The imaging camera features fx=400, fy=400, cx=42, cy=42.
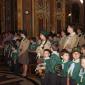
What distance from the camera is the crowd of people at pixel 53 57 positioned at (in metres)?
8.40

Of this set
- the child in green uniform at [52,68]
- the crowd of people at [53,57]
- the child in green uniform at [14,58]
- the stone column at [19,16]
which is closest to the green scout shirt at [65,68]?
the crowd of people at [53,57]

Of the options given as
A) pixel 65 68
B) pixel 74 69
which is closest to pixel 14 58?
pixel 65 68

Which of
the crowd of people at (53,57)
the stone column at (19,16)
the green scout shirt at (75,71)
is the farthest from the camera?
the stone column at (19,16)

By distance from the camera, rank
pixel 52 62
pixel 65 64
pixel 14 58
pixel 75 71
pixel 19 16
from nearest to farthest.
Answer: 1. pixel 75 71
2. pixel 65 64
3. pixel 52 62
4. pixel 14 58
5. pixel 19 16

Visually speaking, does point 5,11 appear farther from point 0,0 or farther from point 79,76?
point 79,76

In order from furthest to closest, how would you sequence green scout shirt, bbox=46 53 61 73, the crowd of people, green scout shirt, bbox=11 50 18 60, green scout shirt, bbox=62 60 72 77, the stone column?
the stone column < green scout shirt, bbox=11 50 18 60 < green scout shirt, bbox=46 53 61 73 < green scout shirt, bbox=62 60 72 77 < the crowd of people

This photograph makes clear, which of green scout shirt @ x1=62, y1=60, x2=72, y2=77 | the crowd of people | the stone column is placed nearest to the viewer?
the crowd of people

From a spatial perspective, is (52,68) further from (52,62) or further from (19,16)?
(19,16)

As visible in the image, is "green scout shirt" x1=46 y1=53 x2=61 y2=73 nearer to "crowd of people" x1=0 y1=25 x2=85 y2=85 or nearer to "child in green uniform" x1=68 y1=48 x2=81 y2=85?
"crowd of people" x1=0 y1=25 x2=85 y2=85

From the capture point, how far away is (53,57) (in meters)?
9.71

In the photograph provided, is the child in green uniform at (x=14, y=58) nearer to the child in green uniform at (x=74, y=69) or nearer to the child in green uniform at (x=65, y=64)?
the child in green uniform at (x=65, y=64)

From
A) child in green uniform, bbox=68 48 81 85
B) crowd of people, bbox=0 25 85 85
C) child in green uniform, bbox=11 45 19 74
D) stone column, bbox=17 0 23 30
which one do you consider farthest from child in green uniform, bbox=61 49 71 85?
stone column, bbox=17 0 23 30

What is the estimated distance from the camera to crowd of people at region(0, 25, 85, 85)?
840 centimetres

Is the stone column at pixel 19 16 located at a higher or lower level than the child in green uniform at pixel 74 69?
higher
